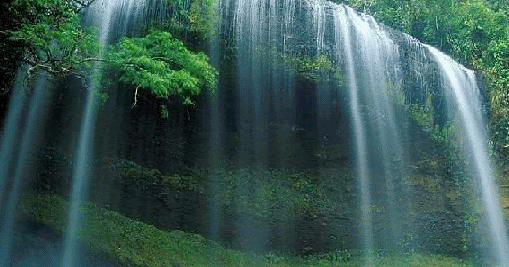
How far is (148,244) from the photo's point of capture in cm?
1141

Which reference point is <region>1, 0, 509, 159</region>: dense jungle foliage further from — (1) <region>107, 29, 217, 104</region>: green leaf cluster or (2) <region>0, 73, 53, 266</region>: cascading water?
(2) <region>0, 73, 53, 266</region>: cascading water

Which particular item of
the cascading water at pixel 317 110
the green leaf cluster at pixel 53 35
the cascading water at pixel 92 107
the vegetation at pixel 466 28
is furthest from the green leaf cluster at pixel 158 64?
the vegetation at pixel 466 28

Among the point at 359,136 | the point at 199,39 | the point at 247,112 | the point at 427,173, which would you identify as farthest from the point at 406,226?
the point at 199,39

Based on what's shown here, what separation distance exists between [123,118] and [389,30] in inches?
270

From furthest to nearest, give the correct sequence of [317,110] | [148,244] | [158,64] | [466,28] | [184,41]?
[466,28] < [317,110] < [184,41] < [148,244] < [158,64]

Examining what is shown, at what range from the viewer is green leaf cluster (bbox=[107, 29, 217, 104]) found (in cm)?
877

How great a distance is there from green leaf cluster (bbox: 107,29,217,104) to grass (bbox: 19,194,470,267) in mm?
3658

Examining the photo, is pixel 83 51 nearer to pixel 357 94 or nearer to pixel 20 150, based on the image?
pixel 20 150

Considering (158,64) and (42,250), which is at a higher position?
(158,64)

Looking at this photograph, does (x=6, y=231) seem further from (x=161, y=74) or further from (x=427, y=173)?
(x=427, y=173)

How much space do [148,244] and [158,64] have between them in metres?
4.47

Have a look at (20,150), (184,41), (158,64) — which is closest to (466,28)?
(184,41)

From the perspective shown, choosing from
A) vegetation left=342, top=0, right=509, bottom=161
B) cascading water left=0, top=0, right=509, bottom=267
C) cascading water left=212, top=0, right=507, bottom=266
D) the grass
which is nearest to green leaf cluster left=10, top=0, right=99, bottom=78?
cascading water left=0, top=0, right=509, bottom=267

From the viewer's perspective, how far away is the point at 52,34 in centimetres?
789
